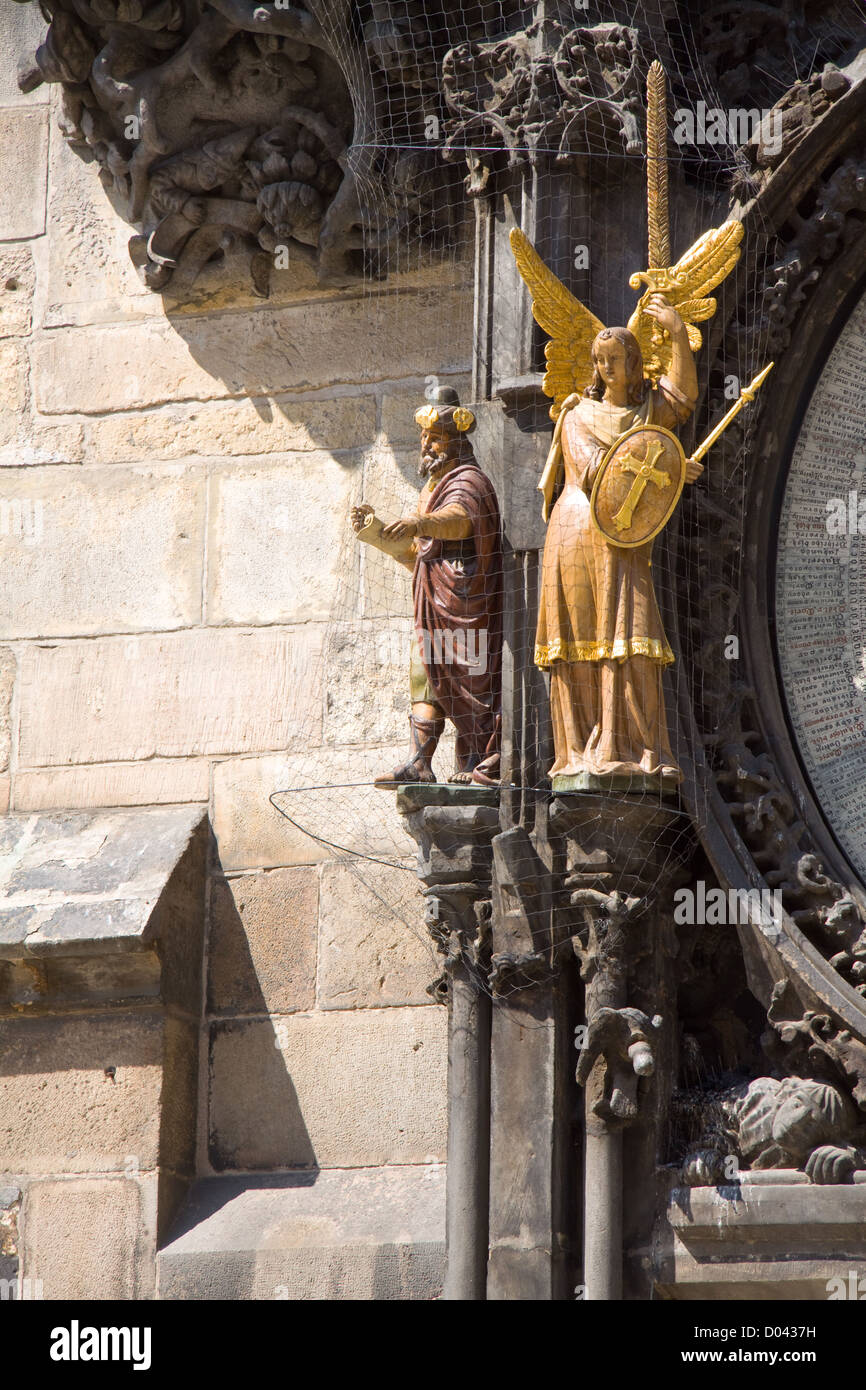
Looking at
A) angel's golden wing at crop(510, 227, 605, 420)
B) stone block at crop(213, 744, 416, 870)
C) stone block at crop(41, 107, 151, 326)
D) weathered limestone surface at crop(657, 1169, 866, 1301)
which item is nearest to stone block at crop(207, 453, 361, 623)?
stone block at crop(213, 744, 416, 870)

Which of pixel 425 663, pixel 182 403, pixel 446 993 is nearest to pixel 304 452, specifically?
pixel 182 403

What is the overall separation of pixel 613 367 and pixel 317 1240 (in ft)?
8.20

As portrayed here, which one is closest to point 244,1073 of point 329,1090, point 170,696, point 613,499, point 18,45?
point 329,1090

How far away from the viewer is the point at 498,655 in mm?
6578

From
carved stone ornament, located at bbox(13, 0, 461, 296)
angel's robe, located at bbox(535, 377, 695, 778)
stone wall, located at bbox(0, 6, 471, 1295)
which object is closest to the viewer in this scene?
angel's robe, located at bbox(535, 377, 695, 778)

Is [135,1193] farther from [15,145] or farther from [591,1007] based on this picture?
[15,145]

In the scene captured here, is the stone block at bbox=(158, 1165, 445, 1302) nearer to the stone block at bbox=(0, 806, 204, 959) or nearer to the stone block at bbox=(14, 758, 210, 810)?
the stone block at bbox=(0, 806, 204, 959)

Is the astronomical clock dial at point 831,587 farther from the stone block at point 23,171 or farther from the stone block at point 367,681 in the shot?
the stone block at point 23,171

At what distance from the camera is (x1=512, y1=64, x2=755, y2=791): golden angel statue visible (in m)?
6.20

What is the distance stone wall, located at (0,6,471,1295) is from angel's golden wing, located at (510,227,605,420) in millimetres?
924

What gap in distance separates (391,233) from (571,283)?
2.84 feet

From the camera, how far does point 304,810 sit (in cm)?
725

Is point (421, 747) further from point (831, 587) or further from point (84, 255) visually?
point (84, 255)

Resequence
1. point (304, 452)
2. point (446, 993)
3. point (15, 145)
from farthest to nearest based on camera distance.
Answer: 1. point (15, 145)
2. point (304, 452)
3. point (446, 993)
